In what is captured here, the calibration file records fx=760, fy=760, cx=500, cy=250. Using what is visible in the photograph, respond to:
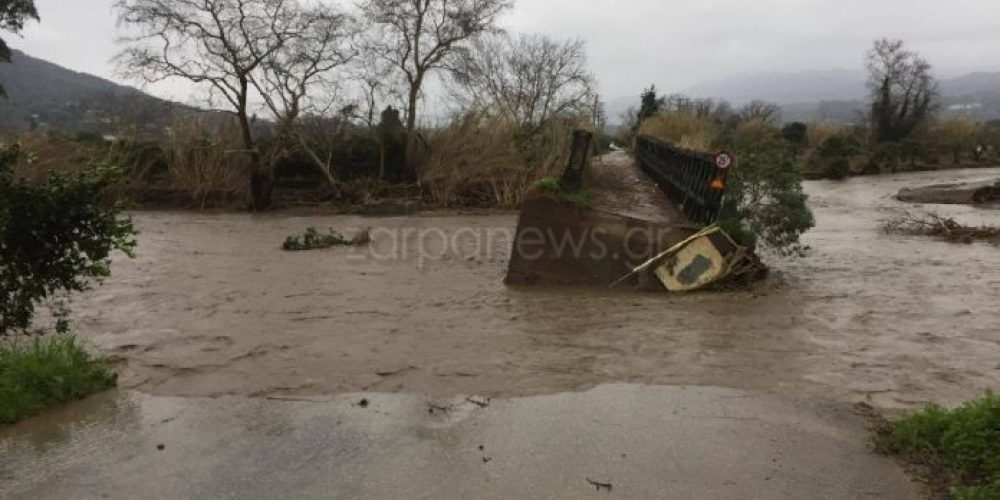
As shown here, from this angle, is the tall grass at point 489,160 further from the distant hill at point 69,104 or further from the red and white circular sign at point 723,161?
the red and white circular sign at point 723,161

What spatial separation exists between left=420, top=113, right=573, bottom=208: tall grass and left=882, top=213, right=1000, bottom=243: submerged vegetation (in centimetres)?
1004

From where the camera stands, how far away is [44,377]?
5625mm

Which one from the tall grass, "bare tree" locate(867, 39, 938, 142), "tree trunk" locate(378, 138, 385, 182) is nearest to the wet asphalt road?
the tall grass

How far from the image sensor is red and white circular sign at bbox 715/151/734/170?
1059 cm

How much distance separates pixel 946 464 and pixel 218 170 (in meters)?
26.0

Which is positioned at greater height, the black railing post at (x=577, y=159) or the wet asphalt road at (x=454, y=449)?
the black railing post at (x=577, y=159)

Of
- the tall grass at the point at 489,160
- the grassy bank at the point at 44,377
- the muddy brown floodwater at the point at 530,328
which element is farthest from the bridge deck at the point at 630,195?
the grassy bank at the point at 44,377

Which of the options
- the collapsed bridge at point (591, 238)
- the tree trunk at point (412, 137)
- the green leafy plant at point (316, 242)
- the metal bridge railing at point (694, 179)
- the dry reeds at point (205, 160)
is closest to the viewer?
the collapsed bridge at point (591, 238)

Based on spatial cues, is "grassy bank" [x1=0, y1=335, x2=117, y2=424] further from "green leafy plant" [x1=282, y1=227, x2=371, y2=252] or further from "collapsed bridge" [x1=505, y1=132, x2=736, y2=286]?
"green leafy plant" [x1=282, y1=227, x2=371, y2=252]

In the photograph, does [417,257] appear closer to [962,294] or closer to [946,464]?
[962,294]

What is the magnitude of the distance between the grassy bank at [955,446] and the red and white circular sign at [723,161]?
639cm

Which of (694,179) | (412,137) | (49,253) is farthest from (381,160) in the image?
(49,253)

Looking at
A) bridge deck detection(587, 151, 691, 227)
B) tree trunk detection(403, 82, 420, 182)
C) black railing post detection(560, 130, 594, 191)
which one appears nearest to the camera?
bridge deck detection(587, 151, 691, 227)

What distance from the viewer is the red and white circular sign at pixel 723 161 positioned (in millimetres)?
10594
